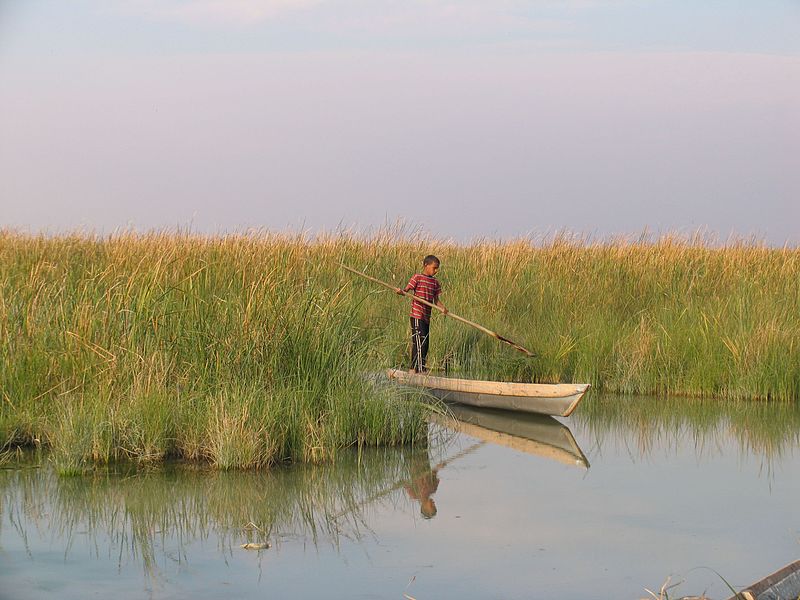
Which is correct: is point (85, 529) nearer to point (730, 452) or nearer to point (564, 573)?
point (564, 573)

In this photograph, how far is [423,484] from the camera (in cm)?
646

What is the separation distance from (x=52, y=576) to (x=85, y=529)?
756 mm

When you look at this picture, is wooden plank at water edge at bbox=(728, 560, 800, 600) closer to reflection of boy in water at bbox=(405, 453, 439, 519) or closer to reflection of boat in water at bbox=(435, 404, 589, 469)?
reflection of boy in water at bbox=(405, 453, 439, 519)

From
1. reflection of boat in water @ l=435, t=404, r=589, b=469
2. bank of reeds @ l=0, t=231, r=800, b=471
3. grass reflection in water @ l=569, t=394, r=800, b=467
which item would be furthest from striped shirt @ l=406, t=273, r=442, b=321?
grass reflection in water @ l=569, t=394, r=800, b=467

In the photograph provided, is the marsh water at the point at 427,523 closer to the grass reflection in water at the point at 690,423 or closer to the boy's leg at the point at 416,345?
the grass reflection in water at the point at 690,423

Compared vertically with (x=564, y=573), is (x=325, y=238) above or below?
above

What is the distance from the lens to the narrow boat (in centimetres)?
848

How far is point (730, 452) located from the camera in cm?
760

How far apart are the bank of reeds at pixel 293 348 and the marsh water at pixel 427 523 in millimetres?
304

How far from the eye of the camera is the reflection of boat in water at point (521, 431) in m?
7.70

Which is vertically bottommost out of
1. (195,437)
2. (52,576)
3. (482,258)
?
(52,576)

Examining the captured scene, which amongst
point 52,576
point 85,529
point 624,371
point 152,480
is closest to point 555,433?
point 624,371

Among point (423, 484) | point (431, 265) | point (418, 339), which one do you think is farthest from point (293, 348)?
point (431, 265)

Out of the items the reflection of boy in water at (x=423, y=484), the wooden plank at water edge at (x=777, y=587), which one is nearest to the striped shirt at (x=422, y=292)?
the reflection of boy in water at (x=423, y=484)
